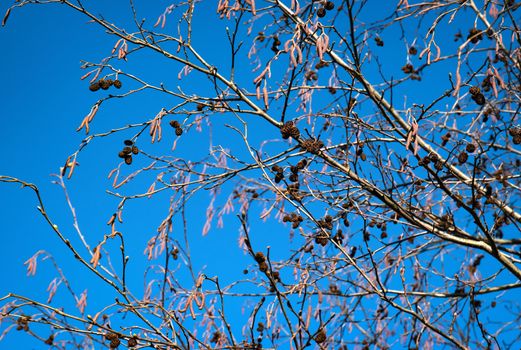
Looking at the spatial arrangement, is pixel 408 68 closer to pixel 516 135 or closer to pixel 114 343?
pixel 516 135

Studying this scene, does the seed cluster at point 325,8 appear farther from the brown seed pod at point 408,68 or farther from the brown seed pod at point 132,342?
the brown seed pod at point 132,342

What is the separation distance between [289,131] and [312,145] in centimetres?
15

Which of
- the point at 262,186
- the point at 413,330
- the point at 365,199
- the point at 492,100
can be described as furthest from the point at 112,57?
the point at 492,100

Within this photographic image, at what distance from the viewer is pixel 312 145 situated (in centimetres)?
327

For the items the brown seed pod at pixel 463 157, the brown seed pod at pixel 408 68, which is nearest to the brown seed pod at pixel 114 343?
the brown seed pod at pixel 463 157

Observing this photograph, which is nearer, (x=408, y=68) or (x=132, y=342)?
(x=132, y=342)

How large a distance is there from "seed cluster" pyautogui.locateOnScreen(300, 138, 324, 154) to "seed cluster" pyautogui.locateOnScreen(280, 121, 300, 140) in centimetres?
7

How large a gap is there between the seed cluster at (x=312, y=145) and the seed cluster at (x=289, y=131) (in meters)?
0.07

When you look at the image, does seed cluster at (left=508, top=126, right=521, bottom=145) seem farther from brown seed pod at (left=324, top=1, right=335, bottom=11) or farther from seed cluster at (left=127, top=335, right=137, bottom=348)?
seed cluster at (left=127, top=335, right=137, bottom=348)

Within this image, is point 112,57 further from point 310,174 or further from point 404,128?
point 404,128

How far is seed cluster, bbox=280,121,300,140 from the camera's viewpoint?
3.30m

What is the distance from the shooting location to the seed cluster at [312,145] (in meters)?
3.26

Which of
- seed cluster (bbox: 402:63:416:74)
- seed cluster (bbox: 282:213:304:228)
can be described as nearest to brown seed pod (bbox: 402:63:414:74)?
seed cluster (bbox: 402:63:416:74)

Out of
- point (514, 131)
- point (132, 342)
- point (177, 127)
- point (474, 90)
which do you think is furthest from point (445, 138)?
point (132, 342)
